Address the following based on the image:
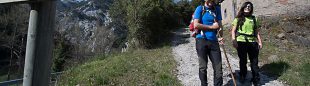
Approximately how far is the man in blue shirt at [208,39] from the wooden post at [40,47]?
3.83 m

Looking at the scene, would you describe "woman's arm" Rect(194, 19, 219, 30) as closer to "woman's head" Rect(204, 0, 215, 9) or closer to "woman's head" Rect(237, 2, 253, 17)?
"woman's head" Rect(204, 0, 215, 9)

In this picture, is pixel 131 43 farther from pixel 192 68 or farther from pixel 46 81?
pixel 46 81

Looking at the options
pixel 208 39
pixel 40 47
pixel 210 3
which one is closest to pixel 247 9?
pixel 210 3

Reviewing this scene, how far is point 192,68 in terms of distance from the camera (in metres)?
9.77

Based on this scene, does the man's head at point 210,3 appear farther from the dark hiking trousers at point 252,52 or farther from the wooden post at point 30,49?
the wooden post at point 30,49

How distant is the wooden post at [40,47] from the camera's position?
9.54 ft

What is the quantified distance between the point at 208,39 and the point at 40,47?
403 cm

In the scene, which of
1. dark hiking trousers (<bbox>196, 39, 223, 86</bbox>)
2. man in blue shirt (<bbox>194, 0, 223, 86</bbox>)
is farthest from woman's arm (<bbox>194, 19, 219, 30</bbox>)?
dark hiking trousers (<bbox>196, 39, 223, 86</bbox>)

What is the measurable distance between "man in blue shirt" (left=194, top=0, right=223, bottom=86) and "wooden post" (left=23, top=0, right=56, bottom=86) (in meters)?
3.83

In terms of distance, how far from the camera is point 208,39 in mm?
6488

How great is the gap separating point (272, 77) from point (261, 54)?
2.70 metres

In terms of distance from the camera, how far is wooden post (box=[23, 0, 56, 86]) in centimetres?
291

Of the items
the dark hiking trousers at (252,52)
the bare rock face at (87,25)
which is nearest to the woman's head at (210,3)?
the dark hiking trousers at (252,52)

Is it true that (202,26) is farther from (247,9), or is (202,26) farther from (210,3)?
(247,9)
